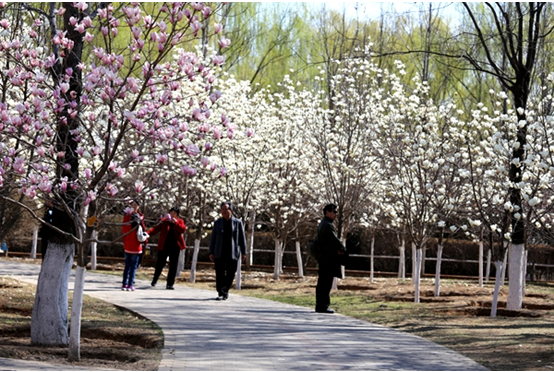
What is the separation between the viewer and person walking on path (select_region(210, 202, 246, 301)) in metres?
15.2

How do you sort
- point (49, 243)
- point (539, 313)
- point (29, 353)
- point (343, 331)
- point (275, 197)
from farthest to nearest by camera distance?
point (275, 197) → point (539, 313) → point (343, 331) → point (49, 243) → point (29, 353)

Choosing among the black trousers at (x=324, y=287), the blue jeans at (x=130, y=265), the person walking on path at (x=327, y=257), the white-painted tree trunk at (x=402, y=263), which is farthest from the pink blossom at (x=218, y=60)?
the white-painted tree trunk at (x=402, y=263)

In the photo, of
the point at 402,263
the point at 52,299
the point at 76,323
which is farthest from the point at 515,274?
the point at 402,263

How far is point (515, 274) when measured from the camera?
1458 centimetres

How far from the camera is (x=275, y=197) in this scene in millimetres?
23188

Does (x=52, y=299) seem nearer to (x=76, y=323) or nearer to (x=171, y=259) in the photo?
(x=76, y=323)

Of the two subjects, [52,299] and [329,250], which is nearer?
[52,299]

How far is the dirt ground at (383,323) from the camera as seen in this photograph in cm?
883

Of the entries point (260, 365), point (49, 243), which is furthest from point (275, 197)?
point (260, 365)

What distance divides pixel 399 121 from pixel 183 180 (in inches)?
237

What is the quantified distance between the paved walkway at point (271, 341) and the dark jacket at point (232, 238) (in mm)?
899

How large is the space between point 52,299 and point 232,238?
5.98 m

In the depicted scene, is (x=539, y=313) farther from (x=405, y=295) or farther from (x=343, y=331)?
(x=343, y=331)

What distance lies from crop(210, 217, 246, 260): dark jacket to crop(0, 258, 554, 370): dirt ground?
5.27ft
